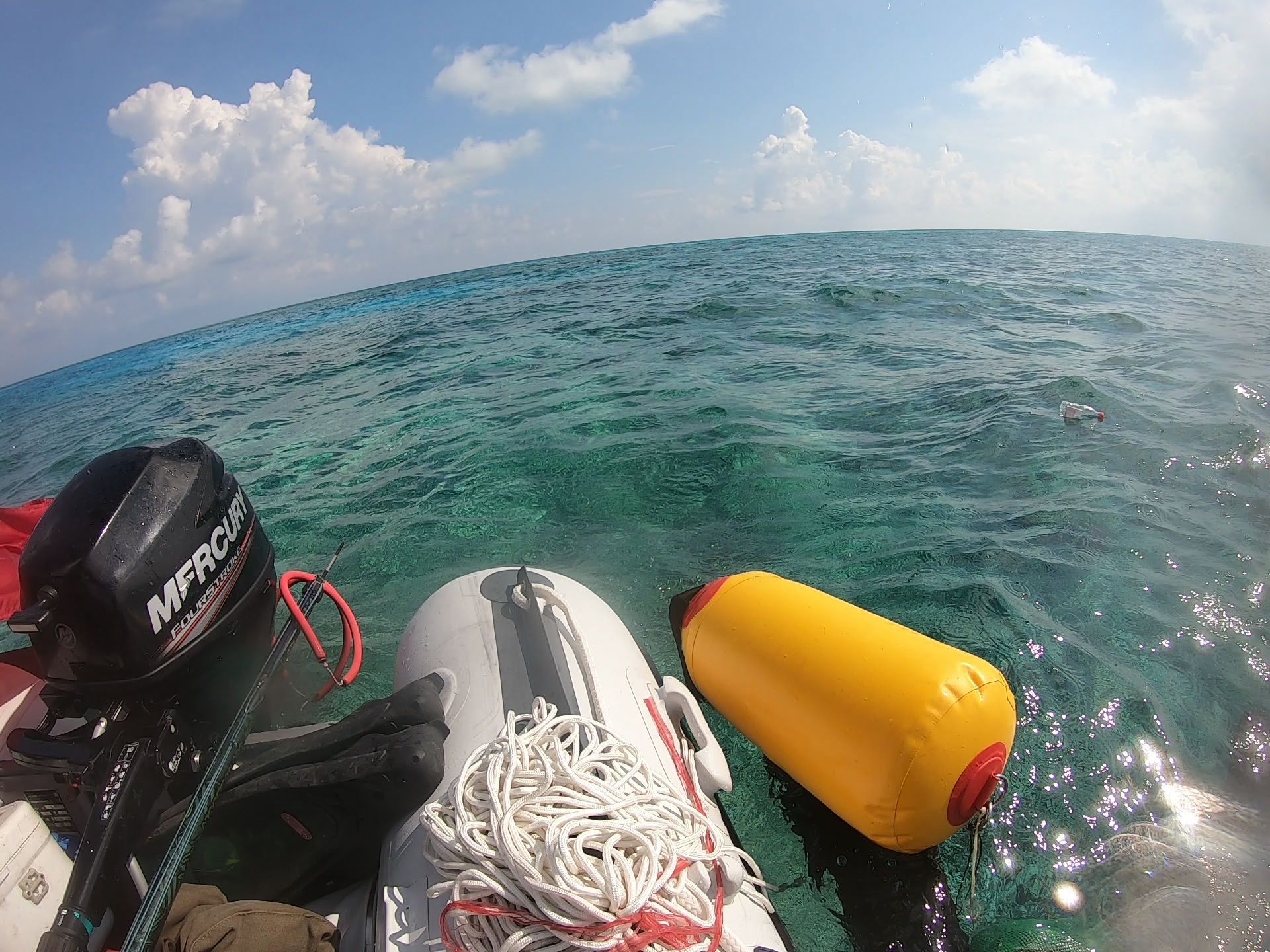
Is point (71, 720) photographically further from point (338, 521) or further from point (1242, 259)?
point (1242, 259)

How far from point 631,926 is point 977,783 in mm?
1223

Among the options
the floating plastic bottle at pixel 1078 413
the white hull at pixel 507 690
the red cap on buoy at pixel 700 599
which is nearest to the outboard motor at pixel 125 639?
the white hull at pixel 507 690

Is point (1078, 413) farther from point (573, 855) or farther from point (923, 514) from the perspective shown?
point (573, 855)

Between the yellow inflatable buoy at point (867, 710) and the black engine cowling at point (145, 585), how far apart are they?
1942 millimetres

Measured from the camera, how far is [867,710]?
2119 mm

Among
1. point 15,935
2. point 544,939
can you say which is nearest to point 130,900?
point 15,935

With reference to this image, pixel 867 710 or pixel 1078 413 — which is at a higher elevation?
pixel 867 710

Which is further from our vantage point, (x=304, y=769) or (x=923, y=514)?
(x=923, y=514)

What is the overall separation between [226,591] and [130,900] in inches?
38.9

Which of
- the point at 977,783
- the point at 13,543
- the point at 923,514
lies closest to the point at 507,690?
the point at 977,783

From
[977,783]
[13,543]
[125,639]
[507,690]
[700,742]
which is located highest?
[13,543]

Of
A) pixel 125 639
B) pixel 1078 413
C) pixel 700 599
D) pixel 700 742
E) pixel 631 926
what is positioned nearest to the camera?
pixel 631 926

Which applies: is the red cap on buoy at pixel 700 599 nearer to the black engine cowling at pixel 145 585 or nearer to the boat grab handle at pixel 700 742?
the boat grab handle at pixel 700 742

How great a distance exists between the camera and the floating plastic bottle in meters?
6.34
